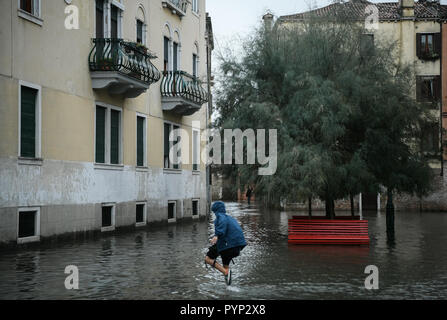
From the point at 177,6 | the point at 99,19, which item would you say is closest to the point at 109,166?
the point at 99,19

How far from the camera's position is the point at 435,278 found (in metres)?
12.0

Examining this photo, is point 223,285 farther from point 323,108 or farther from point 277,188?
point 323,108

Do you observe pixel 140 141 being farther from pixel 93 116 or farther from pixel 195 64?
pixel 195 64

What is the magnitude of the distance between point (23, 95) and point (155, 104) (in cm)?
989

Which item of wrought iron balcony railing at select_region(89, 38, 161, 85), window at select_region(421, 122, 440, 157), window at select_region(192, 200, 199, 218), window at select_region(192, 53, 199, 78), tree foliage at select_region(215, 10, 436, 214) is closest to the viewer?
tree foliage at select_region(215, 10, 436, 214)

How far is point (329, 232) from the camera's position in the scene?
60.8 ft

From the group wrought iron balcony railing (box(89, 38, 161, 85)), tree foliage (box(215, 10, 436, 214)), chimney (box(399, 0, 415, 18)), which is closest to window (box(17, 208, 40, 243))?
wrought iron balcony railing (box(89, 38, 161, 85))

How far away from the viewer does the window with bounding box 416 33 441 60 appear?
4334cm

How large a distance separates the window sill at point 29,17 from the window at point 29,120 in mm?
1691

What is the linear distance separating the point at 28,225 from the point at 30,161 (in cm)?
167

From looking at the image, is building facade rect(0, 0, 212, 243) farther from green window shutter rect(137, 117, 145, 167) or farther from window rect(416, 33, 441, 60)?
window rect(416, 33, 441, 60)

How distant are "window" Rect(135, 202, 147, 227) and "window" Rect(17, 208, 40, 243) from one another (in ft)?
24.4
